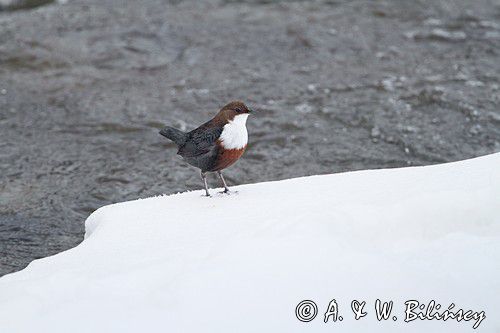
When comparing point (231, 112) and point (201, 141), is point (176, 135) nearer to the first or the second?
point (201, 141)

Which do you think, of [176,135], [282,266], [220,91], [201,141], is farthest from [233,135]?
[220,91]

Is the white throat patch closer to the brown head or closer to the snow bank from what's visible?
the brown head

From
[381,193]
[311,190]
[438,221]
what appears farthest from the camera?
[311,190]

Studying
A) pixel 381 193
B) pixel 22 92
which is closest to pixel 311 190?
pixel 381 193

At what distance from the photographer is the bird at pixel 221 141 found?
4.15 m

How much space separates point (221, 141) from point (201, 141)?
138mm

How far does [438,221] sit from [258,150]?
3.09 metres

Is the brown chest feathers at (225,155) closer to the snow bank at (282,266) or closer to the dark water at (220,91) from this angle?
the snow bank at (282,266)

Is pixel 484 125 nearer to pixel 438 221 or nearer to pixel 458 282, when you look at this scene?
pixel 438 221

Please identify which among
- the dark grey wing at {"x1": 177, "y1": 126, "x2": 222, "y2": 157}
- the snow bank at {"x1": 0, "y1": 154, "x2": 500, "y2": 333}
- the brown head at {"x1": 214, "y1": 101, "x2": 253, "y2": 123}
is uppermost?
the snow bank at {"x1": 0, "y1": 154, "x2": 500, "y2": 333}

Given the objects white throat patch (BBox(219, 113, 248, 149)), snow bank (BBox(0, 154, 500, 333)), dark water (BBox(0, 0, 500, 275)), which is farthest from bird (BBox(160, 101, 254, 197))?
dark water (BBox(0, 0, 500, 275))

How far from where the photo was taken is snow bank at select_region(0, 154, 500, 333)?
271 cm

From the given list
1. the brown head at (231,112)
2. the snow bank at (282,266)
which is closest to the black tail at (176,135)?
the brown head at (231,112)

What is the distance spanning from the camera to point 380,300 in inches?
108
